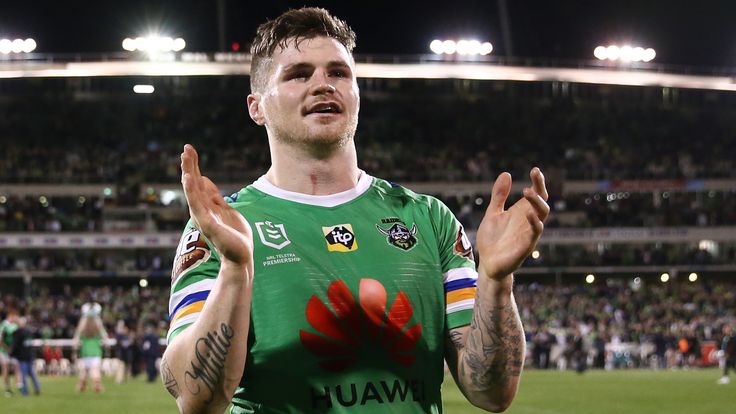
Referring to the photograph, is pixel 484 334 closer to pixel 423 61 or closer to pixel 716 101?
pixel 423 61

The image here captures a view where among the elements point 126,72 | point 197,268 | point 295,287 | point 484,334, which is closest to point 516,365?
point 484,334

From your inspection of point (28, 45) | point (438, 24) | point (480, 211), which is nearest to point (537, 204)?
point (28, 45)

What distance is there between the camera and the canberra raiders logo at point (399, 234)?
2.94m

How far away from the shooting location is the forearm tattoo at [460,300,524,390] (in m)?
2.78

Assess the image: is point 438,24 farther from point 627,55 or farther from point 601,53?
point 627,55

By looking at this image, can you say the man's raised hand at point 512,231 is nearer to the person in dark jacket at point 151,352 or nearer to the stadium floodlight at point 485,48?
the person in dark jacket at point 151,352

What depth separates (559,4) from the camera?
45.3 metres

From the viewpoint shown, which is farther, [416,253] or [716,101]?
[716,101]

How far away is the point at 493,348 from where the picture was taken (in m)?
2.82

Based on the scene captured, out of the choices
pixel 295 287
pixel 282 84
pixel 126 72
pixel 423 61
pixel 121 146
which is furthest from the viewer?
pixel 121 146

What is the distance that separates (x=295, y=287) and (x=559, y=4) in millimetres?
44530

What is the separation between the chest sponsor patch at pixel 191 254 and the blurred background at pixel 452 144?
29.2 meters

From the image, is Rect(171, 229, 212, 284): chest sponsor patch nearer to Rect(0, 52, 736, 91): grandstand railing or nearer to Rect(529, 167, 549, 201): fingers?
Rect(529, 167, 549, 201): fingers

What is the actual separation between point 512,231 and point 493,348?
13.4 inches
